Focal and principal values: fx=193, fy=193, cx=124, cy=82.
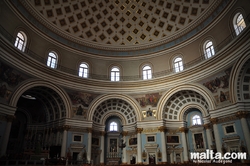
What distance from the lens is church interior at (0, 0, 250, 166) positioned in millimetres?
18578

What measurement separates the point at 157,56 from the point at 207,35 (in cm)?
722

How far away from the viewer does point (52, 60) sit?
24.3 metres

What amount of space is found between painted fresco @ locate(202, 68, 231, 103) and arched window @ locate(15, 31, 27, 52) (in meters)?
20.7

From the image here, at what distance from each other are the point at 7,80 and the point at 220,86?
20.9 meters

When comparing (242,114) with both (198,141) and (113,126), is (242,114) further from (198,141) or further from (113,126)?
(113,126)

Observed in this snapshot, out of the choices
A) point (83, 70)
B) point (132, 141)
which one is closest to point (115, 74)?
point (83, 70)

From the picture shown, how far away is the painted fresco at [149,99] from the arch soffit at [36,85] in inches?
354

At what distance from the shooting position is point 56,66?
79.7 ft

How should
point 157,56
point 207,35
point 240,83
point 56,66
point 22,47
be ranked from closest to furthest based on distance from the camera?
point 240,83, point 22,47, point 207,35, point 56,66, point 157,56

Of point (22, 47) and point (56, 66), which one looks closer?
point (22, 47)

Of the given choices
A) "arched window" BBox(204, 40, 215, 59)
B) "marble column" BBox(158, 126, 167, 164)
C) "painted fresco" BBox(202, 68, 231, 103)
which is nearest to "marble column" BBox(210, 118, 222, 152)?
"painted fresco" BBox(202, 68, 231, 103)

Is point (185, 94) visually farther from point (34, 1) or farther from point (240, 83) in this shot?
point (34, 1)

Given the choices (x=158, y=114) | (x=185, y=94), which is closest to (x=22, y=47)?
(x=158, y=114)

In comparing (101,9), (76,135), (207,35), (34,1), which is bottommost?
(76,135)
